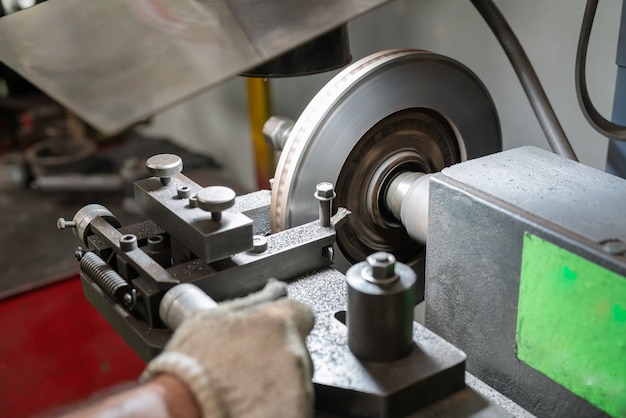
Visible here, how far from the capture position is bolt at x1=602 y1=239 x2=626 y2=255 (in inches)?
28.6

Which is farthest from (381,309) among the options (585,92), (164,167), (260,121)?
(260,121)

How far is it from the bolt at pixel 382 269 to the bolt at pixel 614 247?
22cm

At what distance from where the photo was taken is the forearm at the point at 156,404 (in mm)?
652

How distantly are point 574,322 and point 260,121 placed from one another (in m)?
1.97

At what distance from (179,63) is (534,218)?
1.40 feet

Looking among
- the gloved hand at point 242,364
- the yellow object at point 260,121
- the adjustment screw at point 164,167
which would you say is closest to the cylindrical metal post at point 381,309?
the gloved hand at point 242,364

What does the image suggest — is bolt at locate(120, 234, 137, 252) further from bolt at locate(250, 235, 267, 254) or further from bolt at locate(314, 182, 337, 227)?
bolt at locate(314, 182, 337, 227)

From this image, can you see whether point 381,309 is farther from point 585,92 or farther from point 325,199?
point 585,92

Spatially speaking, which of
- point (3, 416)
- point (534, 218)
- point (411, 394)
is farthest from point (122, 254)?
point (3, 416)

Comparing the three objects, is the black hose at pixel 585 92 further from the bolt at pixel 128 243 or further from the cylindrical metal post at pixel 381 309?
the bolt at pixel 128 243

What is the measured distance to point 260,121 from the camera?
264 cm

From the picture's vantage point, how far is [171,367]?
0.67 m

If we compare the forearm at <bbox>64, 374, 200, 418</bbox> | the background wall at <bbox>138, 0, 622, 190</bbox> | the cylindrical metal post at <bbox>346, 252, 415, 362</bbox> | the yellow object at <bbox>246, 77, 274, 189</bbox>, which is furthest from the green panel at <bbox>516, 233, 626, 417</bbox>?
the yellow object at <bbox>246, 77, 274, 189</bbox>

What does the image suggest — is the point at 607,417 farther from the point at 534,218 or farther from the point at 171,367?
the point at 171,367
